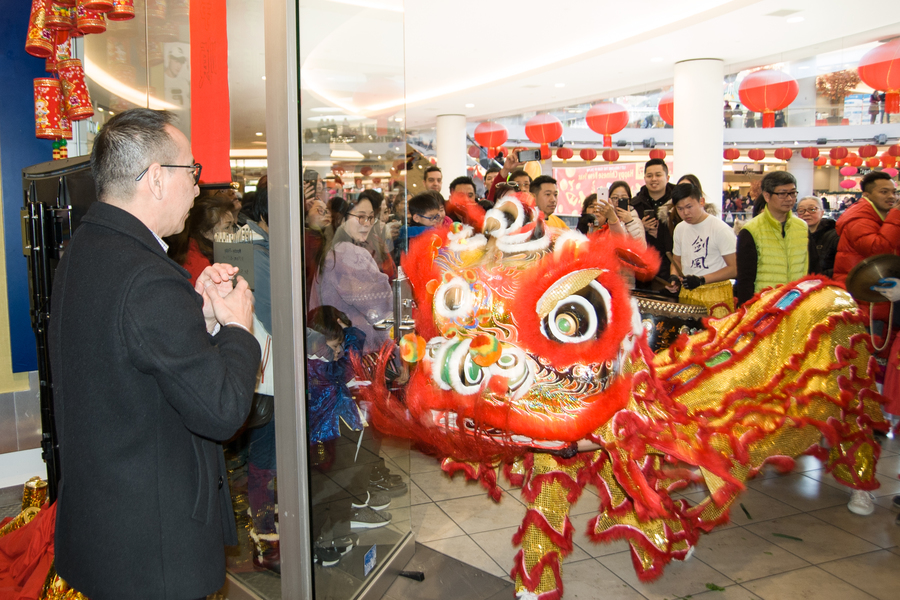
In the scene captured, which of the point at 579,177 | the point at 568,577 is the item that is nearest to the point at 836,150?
the point at 579,177

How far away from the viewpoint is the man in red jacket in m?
3.34

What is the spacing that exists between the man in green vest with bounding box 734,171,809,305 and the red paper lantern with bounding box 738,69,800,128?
3479mm

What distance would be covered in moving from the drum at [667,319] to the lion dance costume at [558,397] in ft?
1.13

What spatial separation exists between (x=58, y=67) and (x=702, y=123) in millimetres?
6219

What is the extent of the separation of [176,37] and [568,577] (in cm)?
257

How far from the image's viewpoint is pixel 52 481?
2211 millimetres

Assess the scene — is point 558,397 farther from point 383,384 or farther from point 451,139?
point 451,139

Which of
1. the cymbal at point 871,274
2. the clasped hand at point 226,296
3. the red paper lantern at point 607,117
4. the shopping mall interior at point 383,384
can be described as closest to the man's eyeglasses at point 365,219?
the shopping mall interior at point 383,384

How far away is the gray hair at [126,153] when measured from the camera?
1.09m

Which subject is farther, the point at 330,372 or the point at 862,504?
the point at 862,504

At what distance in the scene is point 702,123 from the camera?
22.9ft

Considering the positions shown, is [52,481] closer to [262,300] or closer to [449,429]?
[262,300]

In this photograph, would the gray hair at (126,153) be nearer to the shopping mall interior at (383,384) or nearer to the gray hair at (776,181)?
A: the shopping mall interior at (383,384)

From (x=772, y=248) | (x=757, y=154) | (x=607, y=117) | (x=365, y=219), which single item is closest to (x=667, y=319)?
(x=772, y=248)
